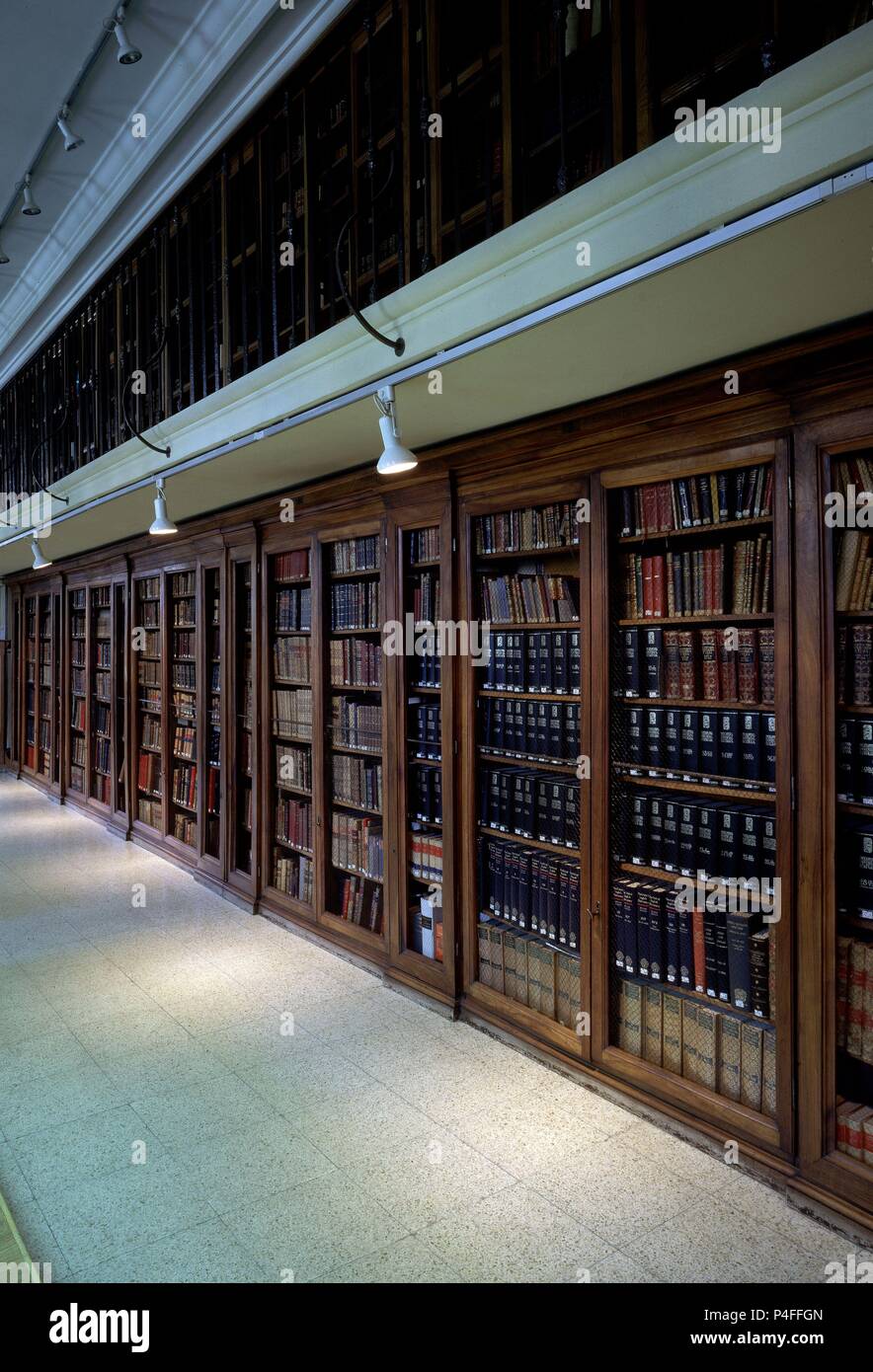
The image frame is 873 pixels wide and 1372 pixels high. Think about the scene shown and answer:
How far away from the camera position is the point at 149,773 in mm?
7020

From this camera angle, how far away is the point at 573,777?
3230 millimetres

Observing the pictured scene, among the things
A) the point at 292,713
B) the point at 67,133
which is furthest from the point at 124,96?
the point at 292,713

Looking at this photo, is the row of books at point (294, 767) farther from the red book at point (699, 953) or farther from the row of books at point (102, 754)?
the row of books at point (102, 754)

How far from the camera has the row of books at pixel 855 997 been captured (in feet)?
7.59

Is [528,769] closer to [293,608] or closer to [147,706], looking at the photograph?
[293,608]

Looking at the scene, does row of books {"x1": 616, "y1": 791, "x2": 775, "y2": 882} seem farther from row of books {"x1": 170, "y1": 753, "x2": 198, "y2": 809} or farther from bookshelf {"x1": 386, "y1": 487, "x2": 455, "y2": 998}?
row of books {"x1": 170, "y1": 753, "x2": 198, "y2": 809}

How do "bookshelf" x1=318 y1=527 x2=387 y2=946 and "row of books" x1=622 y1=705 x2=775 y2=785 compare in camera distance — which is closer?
"row of books" x1=622 y1=705 x2=775 y2=785

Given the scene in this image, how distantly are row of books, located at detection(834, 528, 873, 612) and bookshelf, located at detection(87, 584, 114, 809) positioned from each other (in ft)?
22.9

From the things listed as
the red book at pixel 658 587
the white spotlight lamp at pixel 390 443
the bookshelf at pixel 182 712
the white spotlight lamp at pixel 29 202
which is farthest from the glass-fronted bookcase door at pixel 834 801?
the bookshelf at pixel 182 712

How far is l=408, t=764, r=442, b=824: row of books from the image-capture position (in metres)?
3.84

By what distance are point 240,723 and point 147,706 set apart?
2.01m

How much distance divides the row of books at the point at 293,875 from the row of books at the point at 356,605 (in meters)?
1.48

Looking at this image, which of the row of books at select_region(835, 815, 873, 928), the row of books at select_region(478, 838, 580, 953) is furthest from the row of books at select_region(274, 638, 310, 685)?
the row of books at select_region(835, 815, 873, 928)
